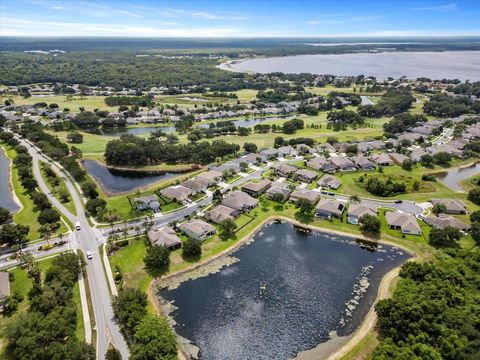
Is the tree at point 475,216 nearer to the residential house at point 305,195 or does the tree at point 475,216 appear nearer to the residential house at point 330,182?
the residential house at point 330,182

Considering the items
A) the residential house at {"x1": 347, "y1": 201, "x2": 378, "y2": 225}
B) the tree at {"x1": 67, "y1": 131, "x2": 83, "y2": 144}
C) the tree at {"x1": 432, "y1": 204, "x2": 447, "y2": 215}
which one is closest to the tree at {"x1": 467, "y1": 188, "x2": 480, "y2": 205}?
the tree at {"x1": 432, "y1": 204, "x2": 447, "y2": 215}

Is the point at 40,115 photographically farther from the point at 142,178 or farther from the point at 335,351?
the point at 335,351

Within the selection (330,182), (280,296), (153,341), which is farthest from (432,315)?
(330,182)

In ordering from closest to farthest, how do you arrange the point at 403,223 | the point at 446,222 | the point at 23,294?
the point at 23,294, the point at 446,222, the point at 403,223

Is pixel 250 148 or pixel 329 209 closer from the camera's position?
pixel 329 209

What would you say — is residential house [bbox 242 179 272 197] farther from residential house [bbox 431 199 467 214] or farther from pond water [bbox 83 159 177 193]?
residential house [bbox 431 199 467 214]

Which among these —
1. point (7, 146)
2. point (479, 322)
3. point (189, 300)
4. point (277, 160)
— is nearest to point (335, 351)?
point (479, 322)

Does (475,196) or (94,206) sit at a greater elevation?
(94,206)

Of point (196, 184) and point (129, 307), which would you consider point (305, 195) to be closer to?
point (196, 184)
